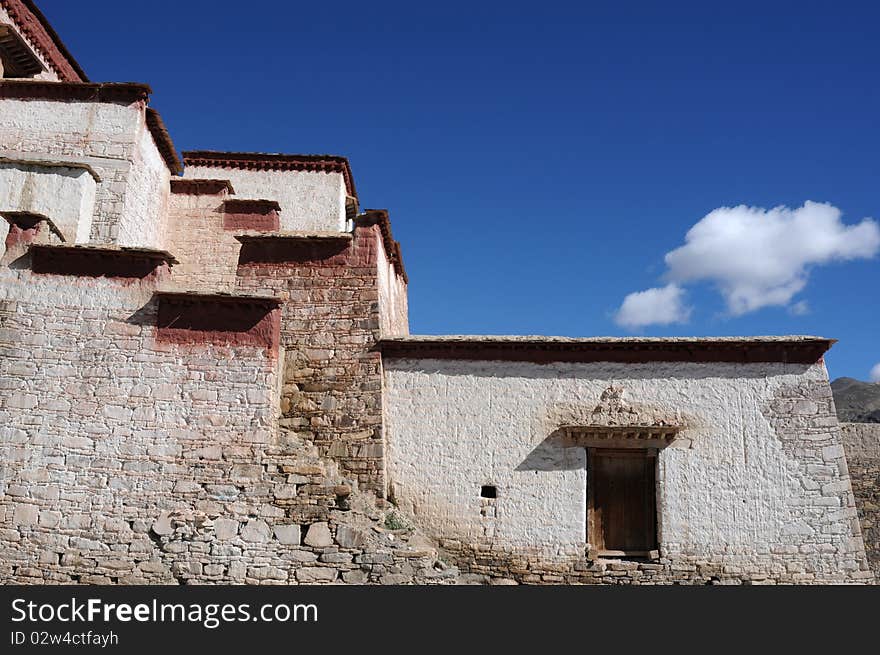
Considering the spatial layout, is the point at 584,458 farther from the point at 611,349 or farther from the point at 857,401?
the point at 857,401

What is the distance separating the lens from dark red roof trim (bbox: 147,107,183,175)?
49.0ft

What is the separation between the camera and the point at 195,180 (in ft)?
55.0

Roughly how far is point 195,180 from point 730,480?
12.9 m

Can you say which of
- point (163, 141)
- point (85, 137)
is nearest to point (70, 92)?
point (85, 137)

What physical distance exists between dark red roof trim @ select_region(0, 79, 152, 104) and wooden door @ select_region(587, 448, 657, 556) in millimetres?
11220

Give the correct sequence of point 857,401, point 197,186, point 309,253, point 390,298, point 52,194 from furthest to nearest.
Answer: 1. point 857,401
2. point 197,186
3. point 390,298
4. point 52,194
5. point 309,253

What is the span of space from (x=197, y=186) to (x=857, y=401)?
27290 millimetres

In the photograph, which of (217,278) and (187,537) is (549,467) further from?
(217,278)

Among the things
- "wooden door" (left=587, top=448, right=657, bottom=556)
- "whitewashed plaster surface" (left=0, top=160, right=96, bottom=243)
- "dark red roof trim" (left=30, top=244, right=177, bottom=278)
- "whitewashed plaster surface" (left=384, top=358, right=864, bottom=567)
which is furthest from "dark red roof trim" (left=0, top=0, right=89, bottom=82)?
"wooden door" (left=587, top=448, right=657, bottom=556)

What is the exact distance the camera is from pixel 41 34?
17.5 meters

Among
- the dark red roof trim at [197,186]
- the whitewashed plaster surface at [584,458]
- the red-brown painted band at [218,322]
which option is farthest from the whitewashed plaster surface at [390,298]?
the dark red roof trim at [197,186]

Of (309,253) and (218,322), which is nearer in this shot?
(218,322)

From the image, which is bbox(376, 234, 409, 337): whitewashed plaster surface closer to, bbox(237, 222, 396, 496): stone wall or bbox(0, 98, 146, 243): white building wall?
bbox(237, 222, 396, 496): stone wall

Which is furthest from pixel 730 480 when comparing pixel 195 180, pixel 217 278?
pixel 195 180
